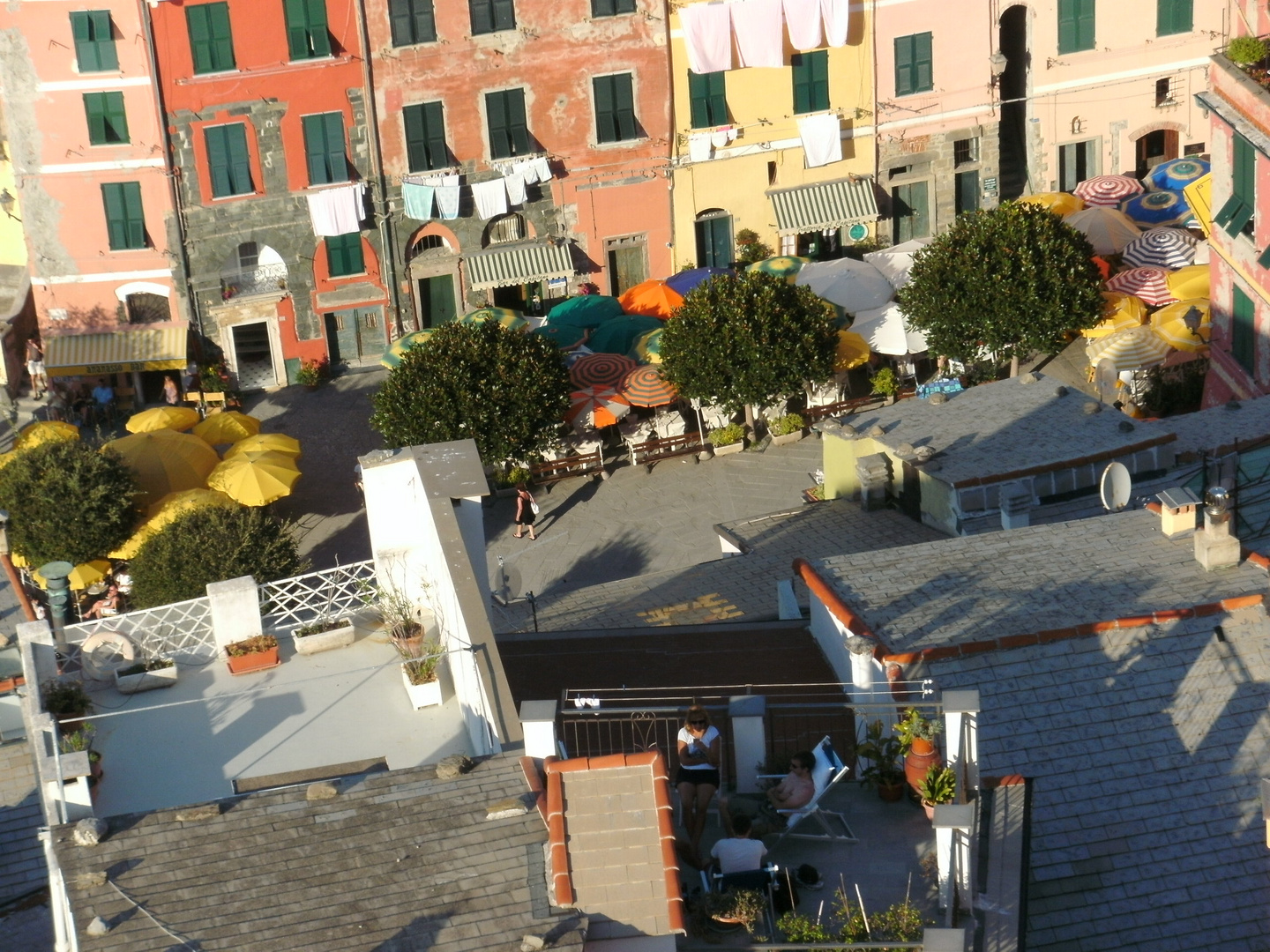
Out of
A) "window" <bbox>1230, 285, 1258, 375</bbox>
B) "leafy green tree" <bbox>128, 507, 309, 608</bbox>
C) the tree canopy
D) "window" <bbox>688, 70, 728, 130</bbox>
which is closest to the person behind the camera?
"leafy green tree" <bbox>128, 507, 309, 608</bbox>

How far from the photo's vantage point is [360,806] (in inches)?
589

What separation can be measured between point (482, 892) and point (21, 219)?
110 feet

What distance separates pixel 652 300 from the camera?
4347 centimetres

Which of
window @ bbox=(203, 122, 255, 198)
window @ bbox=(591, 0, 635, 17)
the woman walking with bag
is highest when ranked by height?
window @ bbox=(591, 0, 635, 17)

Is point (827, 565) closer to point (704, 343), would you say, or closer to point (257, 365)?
point (704, 343)

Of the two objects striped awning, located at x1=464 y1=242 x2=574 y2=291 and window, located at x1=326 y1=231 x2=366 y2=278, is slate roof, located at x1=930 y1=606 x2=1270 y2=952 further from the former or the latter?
window, located at x1=326 y1=231 x2=366 y2=278

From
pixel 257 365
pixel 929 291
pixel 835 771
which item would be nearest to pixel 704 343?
pixel 929 291

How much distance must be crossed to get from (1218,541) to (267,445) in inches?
906

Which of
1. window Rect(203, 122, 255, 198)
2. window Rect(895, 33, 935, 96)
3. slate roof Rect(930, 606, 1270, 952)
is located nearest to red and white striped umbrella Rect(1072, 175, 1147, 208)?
window Rect(895, 33, 935, 96)

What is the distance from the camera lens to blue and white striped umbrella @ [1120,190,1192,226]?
45.0 m

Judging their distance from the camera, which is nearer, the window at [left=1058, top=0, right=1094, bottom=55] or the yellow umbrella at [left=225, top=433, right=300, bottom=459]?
the yellow umbrella at [left=225, top=433, right=300, bottom=459]

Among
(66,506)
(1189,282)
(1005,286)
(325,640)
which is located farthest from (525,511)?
(325,640)

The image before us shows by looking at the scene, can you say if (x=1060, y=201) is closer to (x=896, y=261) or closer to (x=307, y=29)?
(x=896, y=261)

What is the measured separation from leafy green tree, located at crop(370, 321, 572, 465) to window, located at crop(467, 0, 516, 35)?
9.96 meters
